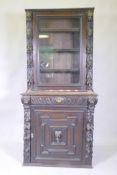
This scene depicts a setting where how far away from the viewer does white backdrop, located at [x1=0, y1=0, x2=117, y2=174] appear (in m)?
3.81

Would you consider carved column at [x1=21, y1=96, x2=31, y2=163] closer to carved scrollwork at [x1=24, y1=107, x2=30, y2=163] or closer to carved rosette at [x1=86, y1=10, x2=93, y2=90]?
carved scrollwork at [x1=24, y1=107, x2=30, y2=163]

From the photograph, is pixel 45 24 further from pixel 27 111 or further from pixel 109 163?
pixel 109 163

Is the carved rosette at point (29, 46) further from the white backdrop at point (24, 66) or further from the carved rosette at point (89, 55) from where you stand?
the carved rosette at point (89, 55)

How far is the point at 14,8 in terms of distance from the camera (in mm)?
3852

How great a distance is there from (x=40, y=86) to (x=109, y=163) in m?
1.30

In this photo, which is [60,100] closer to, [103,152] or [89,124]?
[89,124]

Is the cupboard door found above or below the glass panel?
below

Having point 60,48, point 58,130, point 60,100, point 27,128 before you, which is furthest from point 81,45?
point 27,128

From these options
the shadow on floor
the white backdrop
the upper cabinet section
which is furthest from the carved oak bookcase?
the white backdrop

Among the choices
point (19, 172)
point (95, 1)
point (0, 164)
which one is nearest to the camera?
point (19, 172)

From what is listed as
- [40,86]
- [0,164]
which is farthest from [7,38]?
[0,164]

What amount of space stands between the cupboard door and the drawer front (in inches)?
4.0

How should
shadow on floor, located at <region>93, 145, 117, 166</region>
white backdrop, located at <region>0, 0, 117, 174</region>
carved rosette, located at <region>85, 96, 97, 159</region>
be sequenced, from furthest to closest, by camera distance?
white backdrop, located at <region>0, 0, 117, 174</region> → shadow on floor, located at <region>93, 145, 117, 166</region> → carved rosette, located at <region>85, 96, 97, 159</region>

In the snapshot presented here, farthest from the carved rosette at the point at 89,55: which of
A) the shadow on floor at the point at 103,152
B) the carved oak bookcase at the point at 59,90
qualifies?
the shadow on floor at the point at 103,152
